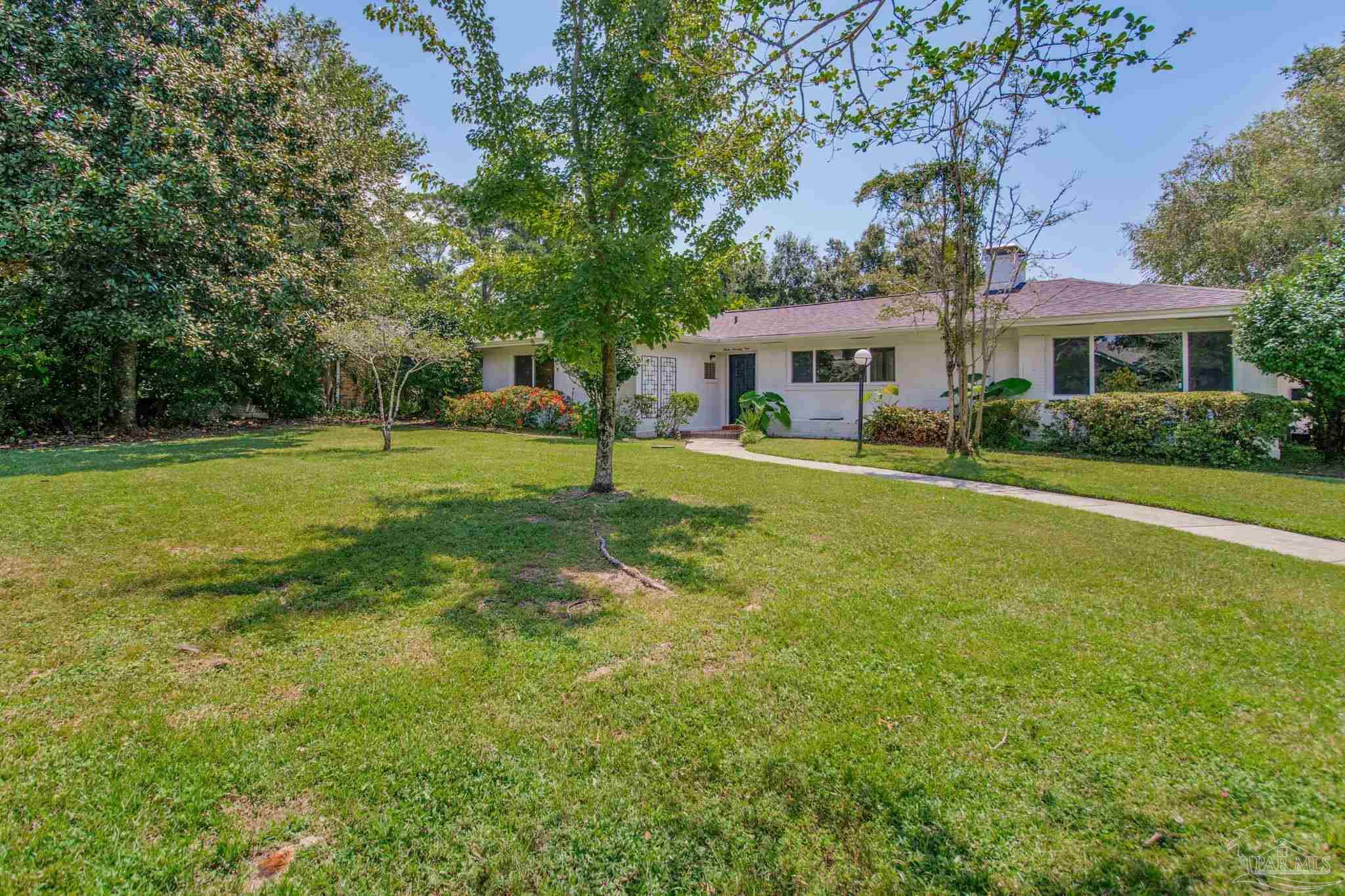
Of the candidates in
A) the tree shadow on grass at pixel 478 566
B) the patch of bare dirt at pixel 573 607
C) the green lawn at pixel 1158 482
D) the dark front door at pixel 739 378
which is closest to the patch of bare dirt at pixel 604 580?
the tree shadow on grass at pixel 478 566

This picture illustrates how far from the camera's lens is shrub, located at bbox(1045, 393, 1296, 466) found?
33.0 feet

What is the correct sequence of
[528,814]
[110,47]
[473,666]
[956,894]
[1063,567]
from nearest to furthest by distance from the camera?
[956,894], [528,814], [473,666], [1063,567], [110,47]

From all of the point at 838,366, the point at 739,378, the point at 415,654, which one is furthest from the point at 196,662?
the point at 739,378

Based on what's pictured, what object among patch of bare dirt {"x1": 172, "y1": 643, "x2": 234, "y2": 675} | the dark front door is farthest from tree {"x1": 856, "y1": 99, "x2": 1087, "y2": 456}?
patch of bare dirt {"x1": 172, "y1": 643, "x2": 234, "y2": 675}

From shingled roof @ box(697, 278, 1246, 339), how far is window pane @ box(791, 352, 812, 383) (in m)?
0.77

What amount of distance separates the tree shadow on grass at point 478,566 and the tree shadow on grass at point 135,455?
509 centimetres

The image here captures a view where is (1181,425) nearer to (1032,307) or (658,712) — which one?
(1032,307)

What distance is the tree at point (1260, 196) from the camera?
15.7 m

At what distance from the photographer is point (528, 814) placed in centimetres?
198

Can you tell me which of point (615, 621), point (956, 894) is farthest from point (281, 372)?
point (956, 894)

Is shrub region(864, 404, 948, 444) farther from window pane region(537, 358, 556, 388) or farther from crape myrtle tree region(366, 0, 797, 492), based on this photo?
window pane region(537, 358, 556, 388)

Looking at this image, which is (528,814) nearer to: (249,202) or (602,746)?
(602,746)

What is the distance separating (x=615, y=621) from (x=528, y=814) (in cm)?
160

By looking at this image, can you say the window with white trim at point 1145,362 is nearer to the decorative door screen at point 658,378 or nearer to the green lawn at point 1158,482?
the green lawn at point 1158,482
